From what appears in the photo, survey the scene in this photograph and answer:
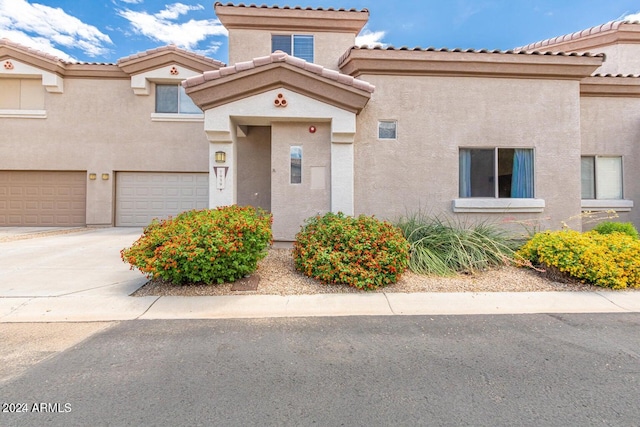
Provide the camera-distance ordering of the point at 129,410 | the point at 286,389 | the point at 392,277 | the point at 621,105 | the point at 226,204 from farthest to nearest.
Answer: the point at 621,105 → the point at 226,204 → the point at 392,277 → the point at 286,389 → the point at 129,410

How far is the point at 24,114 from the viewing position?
12.5 metres

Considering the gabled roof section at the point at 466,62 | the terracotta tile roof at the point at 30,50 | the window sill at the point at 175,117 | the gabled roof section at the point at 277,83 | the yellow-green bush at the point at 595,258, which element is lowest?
the yellow-green bush at the point at 595,258

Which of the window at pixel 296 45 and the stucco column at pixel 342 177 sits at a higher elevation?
the window at pixel 296 45

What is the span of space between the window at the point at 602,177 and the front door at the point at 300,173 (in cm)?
752

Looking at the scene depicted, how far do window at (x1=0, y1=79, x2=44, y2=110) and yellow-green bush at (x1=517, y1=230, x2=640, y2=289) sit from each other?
17.6 m

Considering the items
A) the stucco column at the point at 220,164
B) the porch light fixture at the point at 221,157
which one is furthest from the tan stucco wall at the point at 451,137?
the porch light fixture at the point at 221,157

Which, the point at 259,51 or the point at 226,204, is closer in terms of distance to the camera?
the point at 226,204

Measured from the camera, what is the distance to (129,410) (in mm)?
2506

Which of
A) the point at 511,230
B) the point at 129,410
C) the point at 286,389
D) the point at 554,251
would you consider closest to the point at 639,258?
the point at 554,251

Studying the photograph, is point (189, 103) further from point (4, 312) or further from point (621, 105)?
point (621, 105)

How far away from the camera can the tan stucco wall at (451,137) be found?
7785 mm

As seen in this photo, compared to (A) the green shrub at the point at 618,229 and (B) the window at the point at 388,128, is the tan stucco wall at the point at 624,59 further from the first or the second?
(B) the window at the point at 388,128

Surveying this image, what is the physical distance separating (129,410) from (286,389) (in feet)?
4.09

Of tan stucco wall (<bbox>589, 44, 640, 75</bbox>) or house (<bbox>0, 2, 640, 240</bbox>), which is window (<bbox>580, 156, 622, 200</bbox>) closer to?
house (<bbox>0, 2, 640, 240</bbox>)
